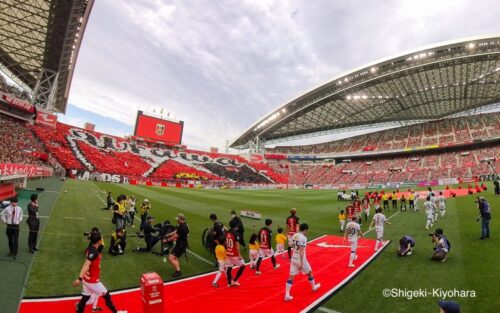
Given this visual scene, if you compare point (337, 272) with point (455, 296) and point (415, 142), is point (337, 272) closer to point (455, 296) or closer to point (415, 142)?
point (455, 296)

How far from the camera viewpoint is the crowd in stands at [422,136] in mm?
68625

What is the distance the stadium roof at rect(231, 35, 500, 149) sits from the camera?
4803 cm

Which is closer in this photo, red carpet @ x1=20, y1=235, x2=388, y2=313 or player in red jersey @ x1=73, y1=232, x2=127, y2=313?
player in red jersey @ x1=73, y1=232, x2=127, y2=313

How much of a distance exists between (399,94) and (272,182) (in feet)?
120

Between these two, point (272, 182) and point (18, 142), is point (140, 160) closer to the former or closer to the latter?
point (18, 142)

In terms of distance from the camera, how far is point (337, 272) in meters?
10.8

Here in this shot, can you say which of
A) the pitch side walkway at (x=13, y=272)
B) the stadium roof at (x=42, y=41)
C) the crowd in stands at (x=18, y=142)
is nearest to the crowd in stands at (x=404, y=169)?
the crowd in stands at (x=18, y=142)

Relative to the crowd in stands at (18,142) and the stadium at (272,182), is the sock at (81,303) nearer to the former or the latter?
the stadium at (272,182)

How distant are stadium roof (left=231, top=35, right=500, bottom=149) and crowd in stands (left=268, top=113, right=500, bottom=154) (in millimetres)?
3166

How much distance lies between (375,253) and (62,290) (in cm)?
1197

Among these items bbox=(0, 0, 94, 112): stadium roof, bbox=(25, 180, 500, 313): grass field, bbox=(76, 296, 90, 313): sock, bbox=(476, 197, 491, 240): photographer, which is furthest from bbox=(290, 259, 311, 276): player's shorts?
bbox=(0, 0, 94, 112): stadium roof

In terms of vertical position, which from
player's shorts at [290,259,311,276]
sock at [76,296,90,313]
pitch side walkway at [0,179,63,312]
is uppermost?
player's shorts at [290,259,311,276]

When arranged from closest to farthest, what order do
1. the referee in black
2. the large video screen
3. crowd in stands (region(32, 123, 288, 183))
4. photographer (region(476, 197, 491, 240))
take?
1. the referee in black
2. photographer (region(476, 197, 491, 240))
3. crowd in stands (region(32, 123, 288, 183))
4. the large video screen

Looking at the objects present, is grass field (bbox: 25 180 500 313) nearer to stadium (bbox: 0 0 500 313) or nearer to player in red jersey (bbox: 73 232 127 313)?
stadium (bbox: 0 0 500 313)
